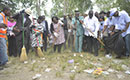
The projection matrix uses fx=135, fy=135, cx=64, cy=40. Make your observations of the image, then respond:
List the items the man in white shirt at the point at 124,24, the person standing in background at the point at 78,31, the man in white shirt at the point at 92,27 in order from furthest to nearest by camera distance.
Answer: the person standing in background at the point at 78,31
the man in white shirt at the point at 92,27
the man in white shirt at the point at 124,24

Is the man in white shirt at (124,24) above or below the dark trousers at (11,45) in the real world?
above

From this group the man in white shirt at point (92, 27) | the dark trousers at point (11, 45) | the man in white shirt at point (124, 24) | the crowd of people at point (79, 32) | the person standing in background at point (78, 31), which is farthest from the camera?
the person standing in background at point (78, 31)

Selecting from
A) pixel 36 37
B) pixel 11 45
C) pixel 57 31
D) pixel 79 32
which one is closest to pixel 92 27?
pixel 79 32

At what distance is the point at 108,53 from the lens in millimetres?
5512

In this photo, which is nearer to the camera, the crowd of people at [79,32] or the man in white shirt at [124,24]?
the man in white shirt at [124,24]

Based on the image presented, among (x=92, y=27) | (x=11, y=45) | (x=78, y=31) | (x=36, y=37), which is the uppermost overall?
(x=92, y=27)

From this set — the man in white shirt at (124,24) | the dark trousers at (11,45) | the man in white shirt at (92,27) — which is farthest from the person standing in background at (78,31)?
the dark trousers at (11,45)

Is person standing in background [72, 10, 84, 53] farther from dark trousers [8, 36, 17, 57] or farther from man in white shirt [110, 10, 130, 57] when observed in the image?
dark trousers [8, 36, 17, 57]

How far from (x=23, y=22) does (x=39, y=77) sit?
243 cm

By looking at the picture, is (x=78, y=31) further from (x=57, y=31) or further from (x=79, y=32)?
(x=57, y=31)

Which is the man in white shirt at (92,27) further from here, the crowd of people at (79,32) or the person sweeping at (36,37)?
the person sweeping at (36,37)

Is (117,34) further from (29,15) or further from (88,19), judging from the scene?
(29,15)

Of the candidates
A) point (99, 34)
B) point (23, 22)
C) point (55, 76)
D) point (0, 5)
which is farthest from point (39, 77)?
point (0, 5)

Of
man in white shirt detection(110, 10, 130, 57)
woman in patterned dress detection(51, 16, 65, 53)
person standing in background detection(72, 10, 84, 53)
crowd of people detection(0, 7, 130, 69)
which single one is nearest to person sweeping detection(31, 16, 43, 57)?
crowd of people detection(0, 7, 130, 69)
